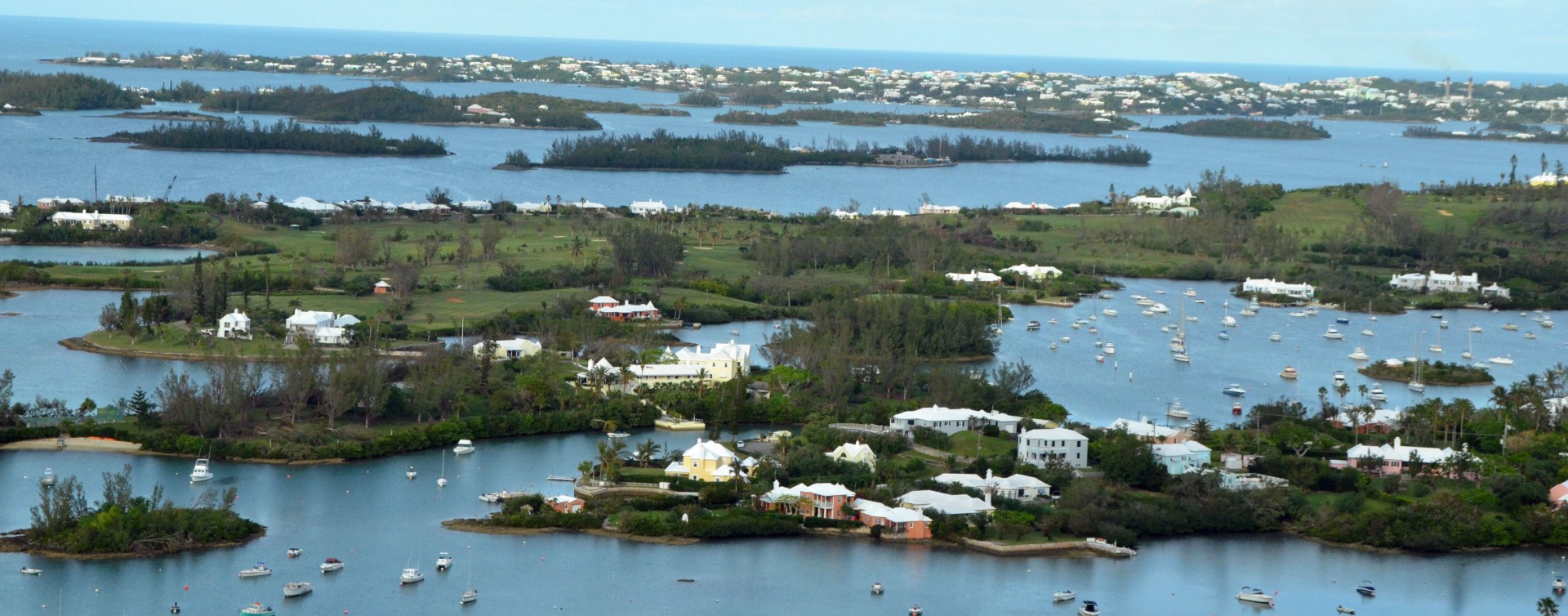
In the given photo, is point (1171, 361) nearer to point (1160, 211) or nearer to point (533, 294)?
point (533, 294)

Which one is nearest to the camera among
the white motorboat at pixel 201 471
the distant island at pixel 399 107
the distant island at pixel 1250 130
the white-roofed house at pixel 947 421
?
the white motorboat at pixel 201 471

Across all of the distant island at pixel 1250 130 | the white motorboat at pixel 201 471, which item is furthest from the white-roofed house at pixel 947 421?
the distant island at pixel 1250 130

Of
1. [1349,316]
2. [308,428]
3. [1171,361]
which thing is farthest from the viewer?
[1349,316]

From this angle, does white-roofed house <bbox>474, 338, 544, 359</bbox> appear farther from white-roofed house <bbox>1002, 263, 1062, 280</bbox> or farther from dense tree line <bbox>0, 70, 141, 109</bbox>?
dense tree line <bbox>0, 70, 141, 109</bbox>

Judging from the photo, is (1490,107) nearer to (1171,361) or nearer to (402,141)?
(402,141)

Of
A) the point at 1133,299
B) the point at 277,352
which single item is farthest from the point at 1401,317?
the point at 277,352

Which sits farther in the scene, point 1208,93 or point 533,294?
point 1208,93

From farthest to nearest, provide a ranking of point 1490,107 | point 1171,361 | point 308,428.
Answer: point 1490,107 < point 1171,361 < point 308,428

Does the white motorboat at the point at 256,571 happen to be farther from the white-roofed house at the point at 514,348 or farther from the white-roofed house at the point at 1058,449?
the white-roofed house at the point at 514,348
